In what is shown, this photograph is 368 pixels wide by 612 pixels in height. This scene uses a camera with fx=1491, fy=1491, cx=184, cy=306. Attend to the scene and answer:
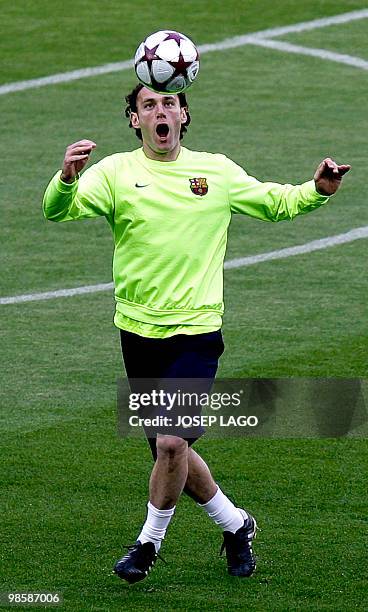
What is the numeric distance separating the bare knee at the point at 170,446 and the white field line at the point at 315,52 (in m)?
11.4

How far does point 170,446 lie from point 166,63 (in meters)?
1.75

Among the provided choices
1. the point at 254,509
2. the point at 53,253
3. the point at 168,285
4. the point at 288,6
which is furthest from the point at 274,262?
the point at 288,6

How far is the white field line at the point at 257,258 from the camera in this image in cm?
1121

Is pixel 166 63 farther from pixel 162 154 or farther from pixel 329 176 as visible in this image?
pixel 329 176

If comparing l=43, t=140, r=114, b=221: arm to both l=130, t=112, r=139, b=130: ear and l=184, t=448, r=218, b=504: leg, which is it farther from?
l=184, t=448, r=218, b=504: leg

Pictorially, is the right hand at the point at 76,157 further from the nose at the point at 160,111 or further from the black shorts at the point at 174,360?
the black shorts at the point at 174,360

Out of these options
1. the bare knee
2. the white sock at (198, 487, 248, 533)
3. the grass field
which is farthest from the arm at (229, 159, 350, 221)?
the grass field

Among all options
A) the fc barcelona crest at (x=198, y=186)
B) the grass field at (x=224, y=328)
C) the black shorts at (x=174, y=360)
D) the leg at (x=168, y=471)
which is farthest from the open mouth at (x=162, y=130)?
the grass field at (x=224, y=328)

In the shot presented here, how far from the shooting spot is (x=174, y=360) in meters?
6.79

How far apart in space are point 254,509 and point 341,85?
9.92 m

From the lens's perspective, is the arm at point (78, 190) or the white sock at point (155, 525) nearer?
the arm at point (78, 190)

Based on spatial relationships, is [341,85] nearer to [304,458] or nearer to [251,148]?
[251,148]

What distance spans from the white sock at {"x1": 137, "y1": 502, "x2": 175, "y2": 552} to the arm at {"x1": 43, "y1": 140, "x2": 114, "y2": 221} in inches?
54.2

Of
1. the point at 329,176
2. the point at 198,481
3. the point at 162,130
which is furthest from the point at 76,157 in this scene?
the point at 198,481
